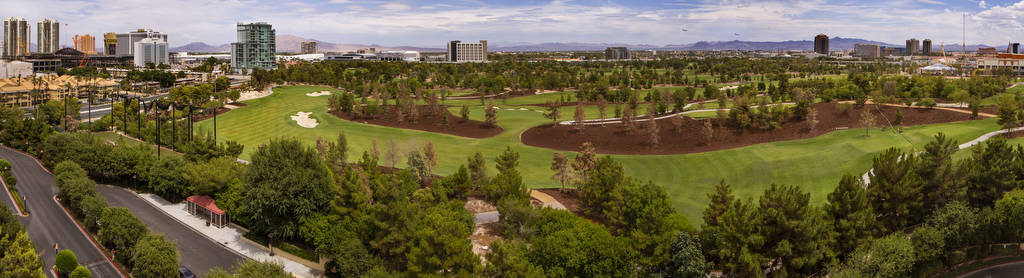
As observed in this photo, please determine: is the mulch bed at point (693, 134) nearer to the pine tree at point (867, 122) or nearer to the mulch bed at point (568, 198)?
the pine tree at point (867, 122)

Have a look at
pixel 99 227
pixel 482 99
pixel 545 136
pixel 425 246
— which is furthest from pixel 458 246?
pixel 482 99

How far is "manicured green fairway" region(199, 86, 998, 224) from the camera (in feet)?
137

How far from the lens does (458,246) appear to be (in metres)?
25.2

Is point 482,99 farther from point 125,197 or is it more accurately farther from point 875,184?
point 875,184

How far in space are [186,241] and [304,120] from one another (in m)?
41.3

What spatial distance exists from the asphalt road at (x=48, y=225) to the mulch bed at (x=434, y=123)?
1252 inches

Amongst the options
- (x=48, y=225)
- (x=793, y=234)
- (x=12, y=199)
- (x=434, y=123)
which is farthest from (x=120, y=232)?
(x=434, y=123)

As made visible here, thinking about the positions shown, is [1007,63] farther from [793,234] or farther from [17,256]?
[17,256]

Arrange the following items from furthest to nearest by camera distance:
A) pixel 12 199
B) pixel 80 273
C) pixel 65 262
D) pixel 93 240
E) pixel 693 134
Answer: pixel 693 134 → pixel 12 199 → pixel 93 240 → pixel 65 262 → pixel 80 273

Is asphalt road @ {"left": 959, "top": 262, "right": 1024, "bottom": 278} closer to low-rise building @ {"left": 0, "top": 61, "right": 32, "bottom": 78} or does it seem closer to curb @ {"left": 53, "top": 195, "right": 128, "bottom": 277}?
curb @ {"left": 53, "top": 195, "right": 128, "bottom": 277}

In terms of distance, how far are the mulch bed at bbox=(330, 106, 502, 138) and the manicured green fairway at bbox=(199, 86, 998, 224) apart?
1920mm

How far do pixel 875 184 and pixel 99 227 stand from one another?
42644 millimetres

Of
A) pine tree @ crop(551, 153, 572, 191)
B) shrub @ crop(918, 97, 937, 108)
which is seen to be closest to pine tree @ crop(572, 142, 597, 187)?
pine tree @ crop(551, 153, 572, 191)

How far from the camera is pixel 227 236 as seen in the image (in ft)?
117
